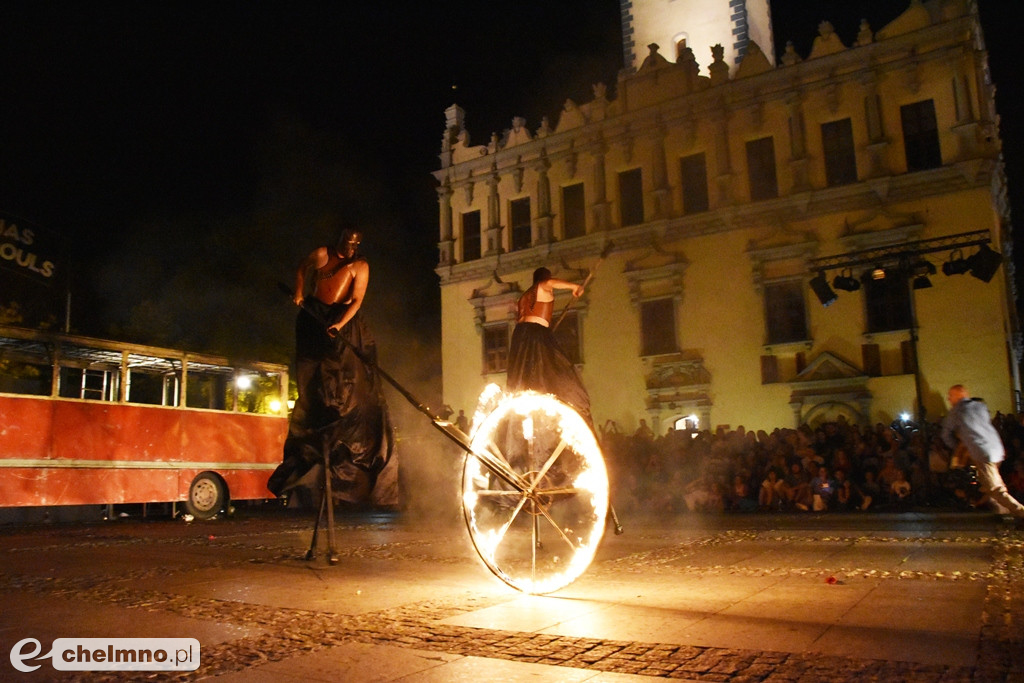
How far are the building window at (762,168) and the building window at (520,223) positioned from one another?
8215 mm

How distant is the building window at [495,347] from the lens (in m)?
28.3

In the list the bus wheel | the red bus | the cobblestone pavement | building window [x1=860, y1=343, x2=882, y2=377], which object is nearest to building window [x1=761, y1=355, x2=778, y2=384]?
building window [x1=860, y1=343, x2=882, y2=377]

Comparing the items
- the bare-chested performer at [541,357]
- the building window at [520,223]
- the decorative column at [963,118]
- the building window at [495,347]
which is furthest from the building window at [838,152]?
the bare-chested performer at [541,357]

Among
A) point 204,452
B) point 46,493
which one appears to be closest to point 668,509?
point 204,452

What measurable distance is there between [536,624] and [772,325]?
2071cm

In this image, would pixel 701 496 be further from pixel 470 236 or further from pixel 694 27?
pixel 694 27

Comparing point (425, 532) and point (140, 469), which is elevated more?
point (140, 469)

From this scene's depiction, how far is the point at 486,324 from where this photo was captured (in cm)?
2888

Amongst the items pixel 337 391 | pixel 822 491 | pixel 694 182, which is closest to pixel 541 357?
pixel 337 391

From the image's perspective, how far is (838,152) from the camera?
23047 mm

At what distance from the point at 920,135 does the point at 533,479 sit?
21.1 metres

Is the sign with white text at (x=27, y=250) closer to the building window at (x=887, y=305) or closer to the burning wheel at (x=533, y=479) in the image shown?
the burning wheel at (x=533, y=479)

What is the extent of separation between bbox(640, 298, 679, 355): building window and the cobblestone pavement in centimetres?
1556

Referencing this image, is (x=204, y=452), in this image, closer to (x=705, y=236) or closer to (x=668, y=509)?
(x=668, y=509)
